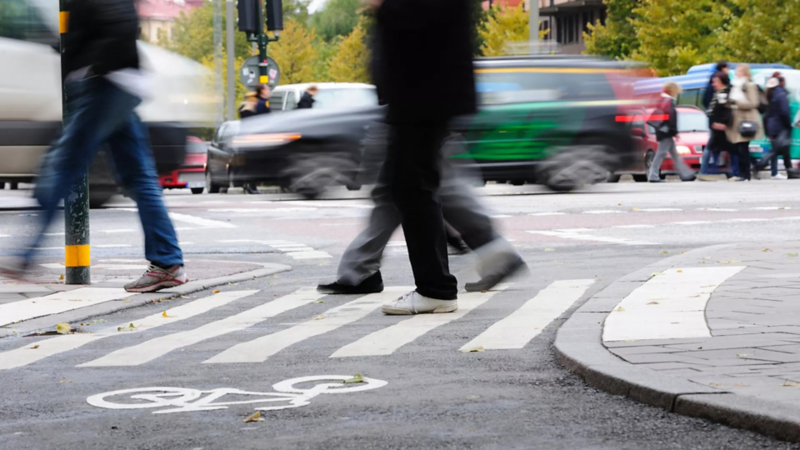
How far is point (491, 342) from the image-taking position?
19.7ft

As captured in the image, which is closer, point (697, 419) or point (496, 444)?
point (496, 444)

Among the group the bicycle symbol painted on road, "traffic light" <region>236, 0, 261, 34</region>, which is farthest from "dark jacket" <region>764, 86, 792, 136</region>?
the bicycle symbol painted on road

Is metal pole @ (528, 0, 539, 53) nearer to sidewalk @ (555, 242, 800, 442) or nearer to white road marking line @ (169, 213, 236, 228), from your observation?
white road marking line @ (169, 213, 236, 228)

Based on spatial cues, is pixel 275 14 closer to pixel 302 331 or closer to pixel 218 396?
pixel 302 331

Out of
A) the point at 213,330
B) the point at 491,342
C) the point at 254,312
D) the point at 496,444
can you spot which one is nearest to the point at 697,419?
the point at 496,444

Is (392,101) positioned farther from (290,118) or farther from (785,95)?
(785,95)

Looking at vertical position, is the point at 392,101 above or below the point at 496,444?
above

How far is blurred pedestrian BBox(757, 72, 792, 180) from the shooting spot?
26.7 metres

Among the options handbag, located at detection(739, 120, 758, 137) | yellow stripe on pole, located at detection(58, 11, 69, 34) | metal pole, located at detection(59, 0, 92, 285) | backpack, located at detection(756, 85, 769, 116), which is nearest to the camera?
yellow stripe on pole, located at detection(58, 11, 69, 34)

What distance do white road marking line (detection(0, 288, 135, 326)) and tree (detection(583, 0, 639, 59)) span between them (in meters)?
60.1

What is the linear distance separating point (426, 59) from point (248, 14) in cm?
2018

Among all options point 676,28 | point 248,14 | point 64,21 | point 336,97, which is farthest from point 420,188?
point 676,28

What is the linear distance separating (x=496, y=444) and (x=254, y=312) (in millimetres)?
3568

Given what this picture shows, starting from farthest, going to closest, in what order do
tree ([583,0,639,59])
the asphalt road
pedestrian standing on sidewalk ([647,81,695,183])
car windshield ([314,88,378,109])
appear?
tree ([583,0,639,59]) → pedestrian standing on sidewalk ([647,81,695,183]) → car windshield ([314,88,378,109]) → the asphalt road
